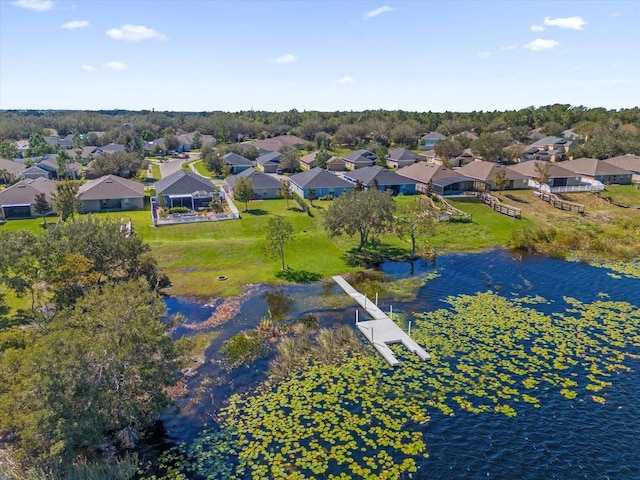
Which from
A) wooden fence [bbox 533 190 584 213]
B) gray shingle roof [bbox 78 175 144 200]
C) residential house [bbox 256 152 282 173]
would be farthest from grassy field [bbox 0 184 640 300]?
residential house [bbox 256 152 282 173]

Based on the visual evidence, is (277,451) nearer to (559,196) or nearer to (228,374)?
(228,374)

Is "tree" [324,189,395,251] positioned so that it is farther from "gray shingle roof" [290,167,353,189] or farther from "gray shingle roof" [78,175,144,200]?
"gray shingle roof" [78,175,144,200]

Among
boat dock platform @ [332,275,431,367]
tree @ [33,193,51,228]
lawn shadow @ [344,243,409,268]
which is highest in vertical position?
tree @ [33,193,51,228]

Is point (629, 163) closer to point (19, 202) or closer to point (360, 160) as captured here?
point (360, 160)

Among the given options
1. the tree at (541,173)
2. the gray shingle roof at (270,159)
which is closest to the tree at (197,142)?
the gray shingle roof at (270,159)

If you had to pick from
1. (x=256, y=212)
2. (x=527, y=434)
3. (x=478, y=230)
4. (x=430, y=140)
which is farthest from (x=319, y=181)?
(x=430, y=140)

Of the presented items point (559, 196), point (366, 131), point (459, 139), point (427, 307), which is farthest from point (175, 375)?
point (366, 131)
